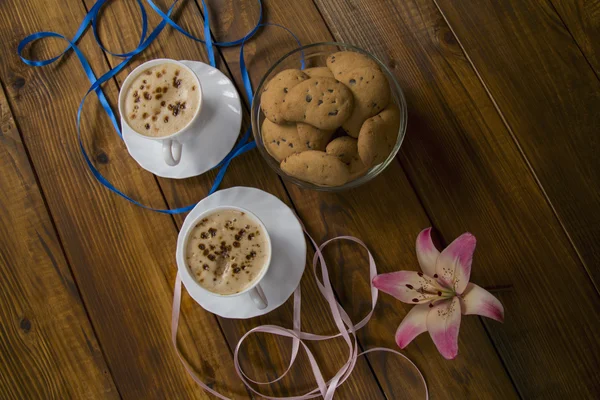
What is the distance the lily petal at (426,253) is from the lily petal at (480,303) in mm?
63

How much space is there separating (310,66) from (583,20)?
470mm

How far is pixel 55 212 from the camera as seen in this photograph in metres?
0.87

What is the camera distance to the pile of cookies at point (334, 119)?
650 mm

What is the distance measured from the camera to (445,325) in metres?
0.73

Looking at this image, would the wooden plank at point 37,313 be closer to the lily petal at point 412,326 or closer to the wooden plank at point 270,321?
the wooden plank at point 270,321

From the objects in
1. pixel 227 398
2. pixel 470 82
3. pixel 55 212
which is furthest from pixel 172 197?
pixel 470 82

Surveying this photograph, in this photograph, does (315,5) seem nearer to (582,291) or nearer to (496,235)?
(496,235)

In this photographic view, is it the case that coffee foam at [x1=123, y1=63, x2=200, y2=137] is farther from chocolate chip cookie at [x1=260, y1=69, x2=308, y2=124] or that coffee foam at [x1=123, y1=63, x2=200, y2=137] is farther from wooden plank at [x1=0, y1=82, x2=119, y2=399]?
wooden plank at [x1=0, y1=82, x2=119, y2=399]

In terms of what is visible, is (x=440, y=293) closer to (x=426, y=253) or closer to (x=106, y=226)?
(x=426, y=253)

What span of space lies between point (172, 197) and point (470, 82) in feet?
1.76

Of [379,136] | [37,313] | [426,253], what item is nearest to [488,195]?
[426,253]

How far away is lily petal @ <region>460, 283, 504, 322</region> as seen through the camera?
2.33 ft

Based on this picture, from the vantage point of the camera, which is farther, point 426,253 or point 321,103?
point 426,253

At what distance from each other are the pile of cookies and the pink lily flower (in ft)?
0.59
